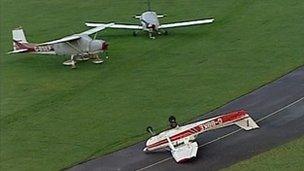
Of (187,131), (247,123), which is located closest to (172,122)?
(187,131)

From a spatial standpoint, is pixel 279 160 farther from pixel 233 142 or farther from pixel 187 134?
pixel 187 134

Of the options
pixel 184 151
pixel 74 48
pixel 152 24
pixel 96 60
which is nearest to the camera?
pixel 184 151

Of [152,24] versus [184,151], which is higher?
[152,24]

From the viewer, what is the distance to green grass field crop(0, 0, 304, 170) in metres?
27.7

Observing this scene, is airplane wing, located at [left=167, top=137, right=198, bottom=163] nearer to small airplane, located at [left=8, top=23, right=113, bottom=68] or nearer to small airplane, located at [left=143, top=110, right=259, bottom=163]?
small airplane, located at [left=143, top=110, right=259, bottom=163]

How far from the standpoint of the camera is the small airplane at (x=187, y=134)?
81.1ft

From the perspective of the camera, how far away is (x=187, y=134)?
25156mm

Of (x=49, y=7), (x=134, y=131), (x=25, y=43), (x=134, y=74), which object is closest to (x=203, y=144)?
(x=134, y=131)

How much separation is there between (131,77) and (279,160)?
13.7m

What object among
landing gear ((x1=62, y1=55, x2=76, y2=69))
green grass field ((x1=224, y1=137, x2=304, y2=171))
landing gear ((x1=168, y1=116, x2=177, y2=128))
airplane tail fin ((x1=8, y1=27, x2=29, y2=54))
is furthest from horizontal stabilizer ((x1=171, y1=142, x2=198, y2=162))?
airplane tail fin ((x1=8, y1=27, x2=29, y2=54))

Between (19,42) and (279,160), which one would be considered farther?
(19,42)

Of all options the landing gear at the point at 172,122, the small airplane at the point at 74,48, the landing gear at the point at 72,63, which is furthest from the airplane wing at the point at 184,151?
the landing gear at the point at 72,63

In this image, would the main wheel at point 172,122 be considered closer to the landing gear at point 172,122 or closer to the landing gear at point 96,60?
the landing gear at point 172,122

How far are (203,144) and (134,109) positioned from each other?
5.61 metres
